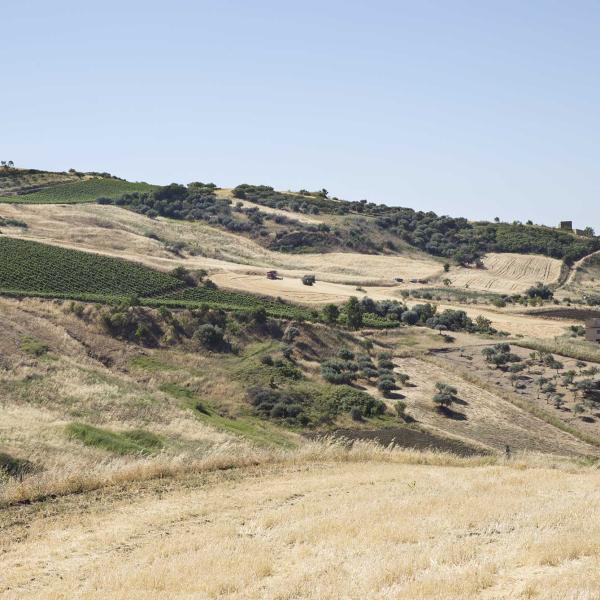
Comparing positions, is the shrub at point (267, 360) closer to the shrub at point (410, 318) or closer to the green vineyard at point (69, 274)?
the green vineyard at point (69, 274)

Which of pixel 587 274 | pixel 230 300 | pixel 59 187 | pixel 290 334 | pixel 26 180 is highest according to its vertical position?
pixel 26 180

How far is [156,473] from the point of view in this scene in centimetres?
2173

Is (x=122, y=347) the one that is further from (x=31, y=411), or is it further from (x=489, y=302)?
(x=489, y=302)

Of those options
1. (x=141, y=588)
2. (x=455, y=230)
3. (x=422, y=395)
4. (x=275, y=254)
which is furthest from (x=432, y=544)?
(x=455, y=230)

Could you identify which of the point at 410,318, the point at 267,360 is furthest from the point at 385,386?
the point at 410,318

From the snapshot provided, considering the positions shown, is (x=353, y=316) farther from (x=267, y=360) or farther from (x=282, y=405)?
(x=282, y=405)

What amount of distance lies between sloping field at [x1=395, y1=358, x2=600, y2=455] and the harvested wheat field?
2566cm

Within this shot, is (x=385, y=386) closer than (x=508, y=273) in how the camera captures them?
Yes

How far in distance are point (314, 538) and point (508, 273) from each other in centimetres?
11874

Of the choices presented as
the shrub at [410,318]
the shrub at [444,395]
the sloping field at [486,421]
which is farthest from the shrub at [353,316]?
the shrub at [444,395]

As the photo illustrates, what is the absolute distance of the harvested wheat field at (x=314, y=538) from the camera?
13344mm

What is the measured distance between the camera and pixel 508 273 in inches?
5108

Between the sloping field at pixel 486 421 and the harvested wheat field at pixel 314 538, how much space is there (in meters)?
25.7

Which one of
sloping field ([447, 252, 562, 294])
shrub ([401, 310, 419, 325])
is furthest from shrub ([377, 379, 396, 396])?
sloping field ([447, 252, 562, 294])
